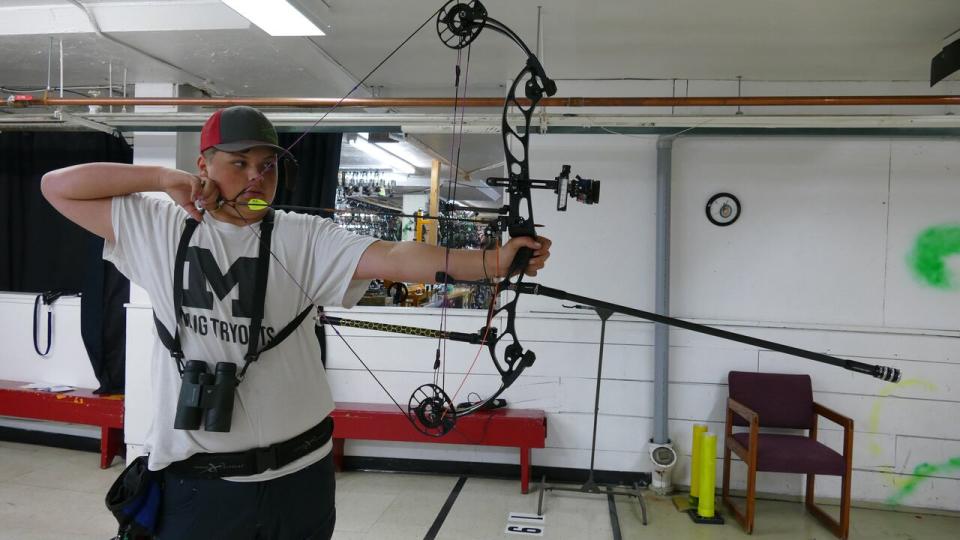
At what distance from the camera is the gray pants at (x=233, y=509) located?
108 centimetres

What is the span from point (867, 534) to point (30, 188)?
565cm

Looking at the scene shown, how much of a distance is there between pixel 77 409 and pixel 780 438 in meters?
4.24

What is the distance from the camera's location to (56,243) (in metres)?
4.22

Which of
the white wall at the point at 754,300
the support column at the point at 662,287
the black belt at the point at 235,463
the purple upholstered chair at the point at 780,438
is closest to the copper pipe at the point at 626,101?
the support column at the point at 662,287

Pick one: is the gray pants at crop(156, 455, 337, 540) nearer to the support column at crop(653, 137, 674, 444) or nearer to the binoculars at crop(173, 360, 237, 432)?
the binoculars at crop(173, 360, 237, 432)

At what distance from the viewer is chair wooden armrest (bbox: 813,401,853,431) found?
298 centimetres

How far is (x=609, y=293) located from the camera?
364 centimetres

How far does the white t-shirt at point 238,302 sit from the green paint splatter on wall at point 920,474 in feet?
11.8

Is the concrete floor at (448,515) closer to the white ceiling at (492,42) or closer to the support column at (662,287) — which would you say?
the support column at (662,287)

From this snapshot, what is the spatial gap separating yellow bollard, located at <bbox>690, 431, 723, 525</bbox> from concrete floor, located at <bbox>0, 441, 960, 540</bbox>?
2.6 inches

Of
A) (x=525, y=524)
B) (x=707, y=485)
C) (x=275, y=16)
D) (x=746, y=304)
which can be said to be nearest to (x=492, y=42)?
(x=275, y=16)

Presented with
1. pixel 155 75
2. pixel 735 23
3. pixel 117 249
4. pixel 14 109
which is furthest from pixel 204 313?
pixel 14 109

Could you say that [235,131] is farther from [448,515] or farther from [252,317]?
[448,515]

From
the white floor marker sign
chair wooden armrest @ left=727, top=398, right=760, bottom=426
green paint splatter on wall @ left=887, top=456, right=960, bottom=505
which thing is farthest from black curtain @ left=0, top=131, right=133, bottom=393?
green paint splatter on wall @ left=887, top=456, right=960, bottom=505
